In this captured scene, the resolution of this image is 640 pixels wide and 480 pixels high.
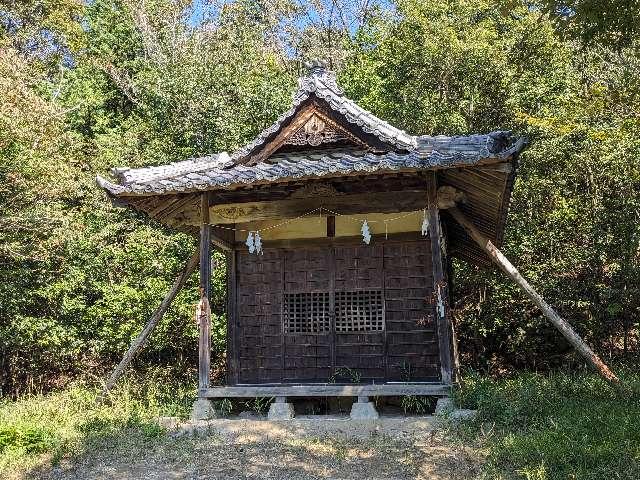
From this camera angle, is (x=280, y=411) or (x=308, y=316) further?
(x=308, y=316)

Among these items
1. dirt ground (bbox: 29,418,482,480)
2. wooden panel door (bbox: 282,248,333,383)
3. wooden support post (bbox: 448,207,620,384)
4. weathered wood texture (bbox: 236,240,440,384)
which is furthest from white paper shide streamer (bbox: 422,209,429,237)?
dirt ground (bbox: 29,418,482,480)

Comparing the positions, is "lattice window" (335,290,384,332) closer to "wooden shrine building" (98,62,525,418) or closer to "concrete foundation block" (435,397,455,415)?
"wooden shrine building" (98,62,525,418)

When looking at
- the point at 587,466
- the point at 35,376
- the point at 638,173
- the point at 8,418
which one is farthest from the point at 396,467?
the point at 35,376

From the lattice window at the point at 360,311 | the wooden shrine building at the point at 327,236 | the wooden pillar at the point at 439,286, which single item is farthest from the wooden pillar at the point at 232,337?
the wooden pillar at the point at 439,286

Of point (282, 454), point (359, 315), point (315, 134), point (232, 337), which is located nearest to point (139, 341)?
point (232, 337)

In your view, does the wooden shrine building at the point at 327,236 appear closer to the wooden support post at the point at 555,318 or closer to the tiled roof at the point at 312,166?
the tiled roof at the point at 312,166

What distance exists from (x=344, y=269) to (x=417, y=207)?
2.06 metres

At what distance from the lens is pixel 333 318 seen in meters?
10.8

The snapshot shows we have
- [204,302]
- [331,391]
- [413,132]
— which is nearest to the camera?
[331,391]

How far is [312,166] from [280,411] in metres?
3.67

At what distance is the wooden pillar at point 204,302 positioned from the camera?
31.4ft

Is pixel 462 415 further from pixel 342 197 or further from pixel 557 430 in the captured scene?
pixel 342 197

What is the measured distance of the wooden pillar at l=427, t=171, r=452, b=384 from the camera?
880 centimetres

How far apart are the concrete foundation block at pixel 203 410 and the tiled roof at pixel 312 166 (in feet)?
10.6
